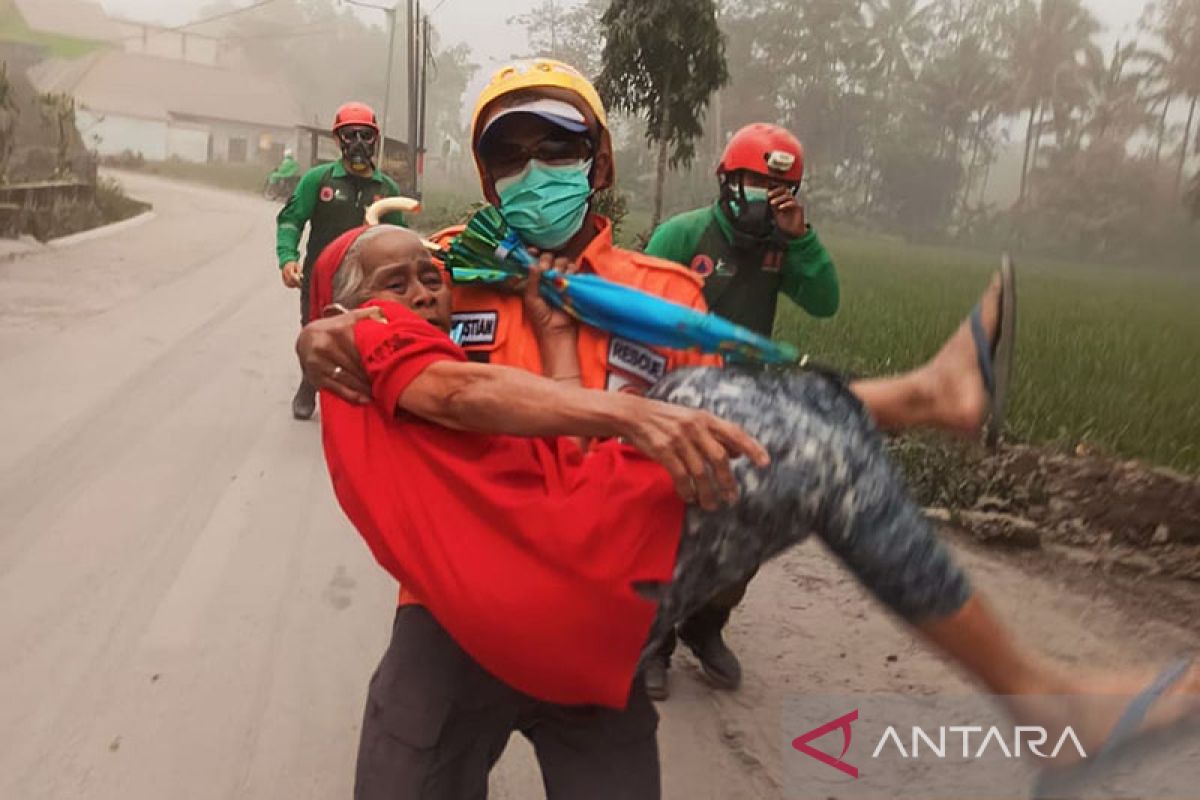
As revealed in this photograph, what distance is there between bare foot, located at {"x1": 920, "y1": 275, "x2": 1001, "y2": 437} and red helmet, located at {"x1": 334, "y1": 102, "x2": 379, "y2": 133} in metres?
5.06

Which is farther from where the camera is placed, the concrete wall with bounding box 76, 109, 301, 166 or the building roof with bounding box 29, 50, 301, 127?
the building roof with bounding box 29, 50, 301, 127

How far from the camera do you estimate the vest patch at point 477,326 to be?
5.67 feet

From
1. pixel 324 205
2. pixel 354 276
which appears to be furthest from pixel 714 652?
pixel 324 205

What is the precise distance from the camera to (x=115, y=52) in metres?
49.7

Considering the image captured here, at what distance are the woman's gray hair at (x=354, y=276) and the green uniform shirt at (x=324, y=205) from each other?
440cm

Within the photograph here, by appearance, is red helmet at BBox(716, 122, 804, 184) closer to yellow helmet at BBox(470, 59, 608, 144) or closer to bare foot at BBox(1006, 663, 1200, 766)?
yellow helmet at BBox(470, 59, 608, 144)

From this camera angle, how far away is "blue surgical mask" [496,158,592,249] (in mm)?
1806

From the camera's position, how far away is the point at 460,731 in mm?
1639

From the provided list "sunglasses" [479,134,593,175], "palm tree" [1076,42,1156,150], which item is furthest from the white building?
"sunglasses" [479,134,593,175]

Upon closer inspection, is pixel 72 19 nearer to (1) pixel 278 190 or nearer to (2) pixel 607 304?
(1) pixel 278 190

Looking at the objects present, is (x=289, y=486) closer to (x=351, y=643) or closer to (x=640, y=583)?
(x=351, y=643)

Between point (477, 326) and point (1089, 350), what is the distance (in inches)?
192

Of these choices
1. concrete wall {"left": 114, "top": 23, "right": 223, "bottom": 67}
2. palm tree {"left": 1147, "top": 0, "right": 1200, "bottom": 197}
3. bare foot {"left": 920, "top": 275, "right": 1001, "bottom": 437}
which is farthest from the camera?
concrete wall {"left": 114, "top": 23, "right": 223, "bottom": 67}

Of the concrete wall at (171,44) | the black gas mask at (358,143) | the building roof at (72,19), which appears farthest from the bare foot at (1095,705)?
the concrete wall at (171,44)
